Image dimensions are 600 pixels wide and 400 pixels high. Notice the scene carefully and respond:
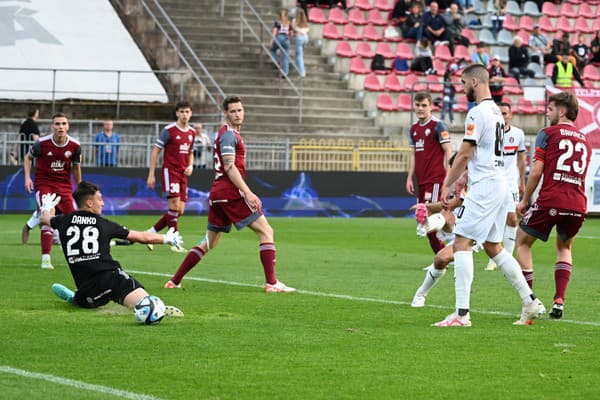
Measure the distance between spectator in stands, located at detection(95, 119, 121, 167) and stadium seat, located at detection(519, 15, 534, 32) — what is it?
1696 centimetres

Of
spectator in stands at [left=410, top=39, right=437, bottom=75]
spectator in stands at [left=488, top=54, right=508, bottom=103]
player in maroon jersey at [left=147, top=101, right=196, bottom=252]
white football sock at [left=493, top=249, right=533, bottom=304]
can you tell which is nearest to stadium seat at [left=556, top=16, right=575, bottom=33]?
spectator in stands at [left=488, top=54, right=508, bottom=103]

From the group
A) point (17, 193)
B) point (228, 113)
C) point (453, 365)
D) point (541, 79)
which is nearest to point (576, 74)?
point (541, 79)

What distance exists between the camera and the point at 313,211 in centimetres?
2867

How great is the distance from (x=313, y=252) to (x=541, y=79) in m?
19.3

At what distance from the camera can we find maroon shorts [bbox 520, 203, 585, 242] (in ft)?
36.0

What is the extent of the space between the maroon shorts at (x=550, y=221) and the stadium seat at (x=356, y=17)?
Result: 26201 mm

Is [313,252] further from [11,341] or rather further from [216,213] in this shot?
[11,341]

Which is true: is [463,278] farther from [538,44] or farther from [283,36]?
[538,44]

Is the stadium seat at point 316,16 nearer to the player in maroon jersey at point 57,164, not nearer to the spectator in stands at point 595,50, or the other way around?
the spectator in stands at point 595,50

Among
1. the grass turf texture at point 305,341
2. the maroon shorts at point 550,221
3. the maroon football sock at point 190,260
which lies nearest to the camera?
the grass turf texture at point 305,341

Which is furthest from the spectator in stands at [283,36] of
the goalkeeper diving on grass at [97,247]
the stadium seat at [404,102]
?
the goalkeeper diving on grass at [97,247]

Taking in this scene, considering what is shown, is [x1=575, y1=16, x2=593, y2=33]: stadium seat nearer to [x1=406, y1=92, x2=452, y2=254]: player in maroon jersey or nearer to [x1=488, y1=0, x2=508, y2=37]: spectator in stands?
[x1=488, y1=0, x2=508, y2=37]: spectator in stands

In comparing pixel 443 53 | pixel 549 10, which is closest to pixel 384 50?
pixel 443 53

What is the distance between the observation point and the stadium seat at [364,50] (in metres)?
35.8
